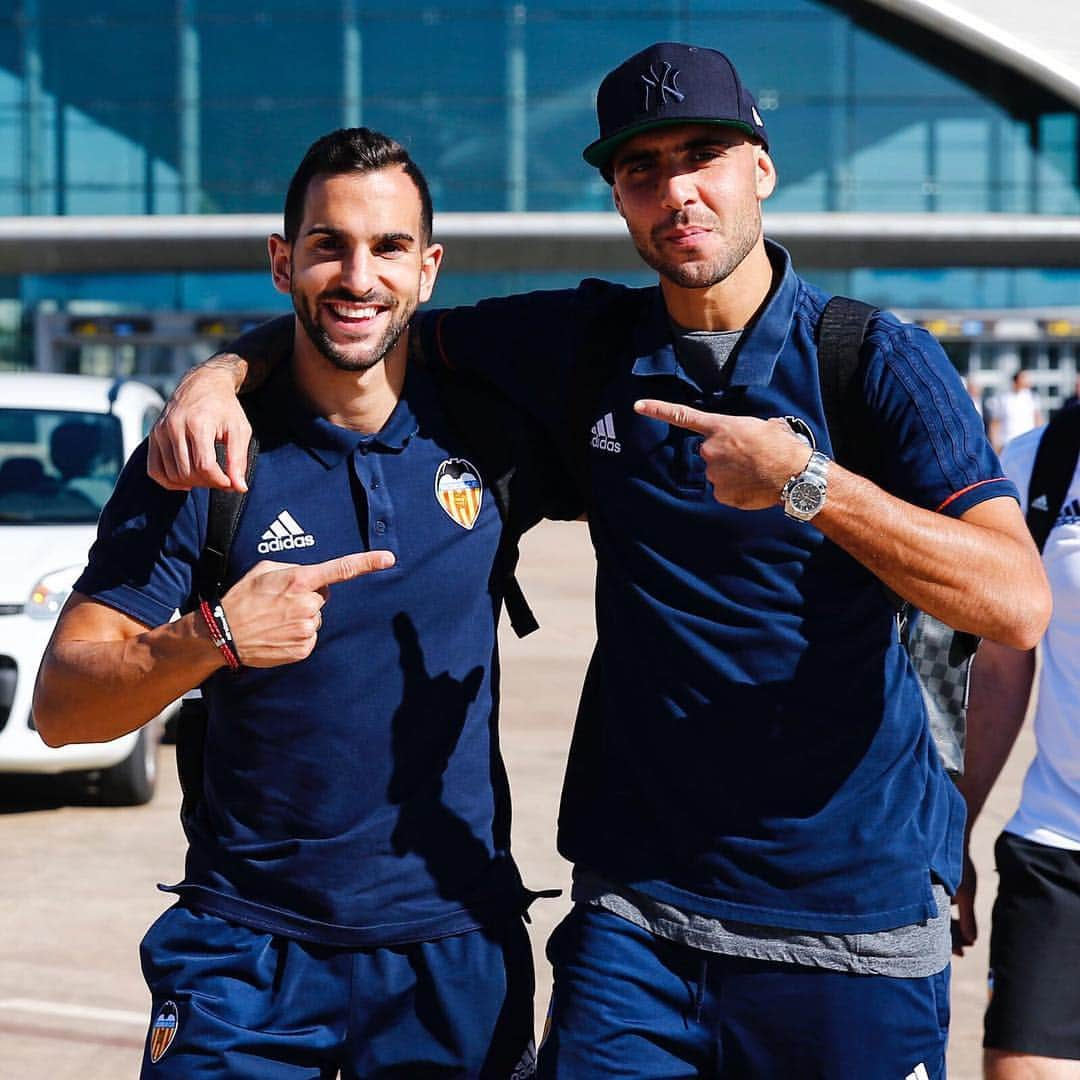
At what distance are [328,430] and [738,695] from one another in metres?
0.86

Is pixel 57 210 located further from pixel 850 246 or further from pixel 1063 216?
pixel 1063 216

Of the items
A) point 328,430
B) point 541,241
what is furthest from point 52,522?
point 541,241

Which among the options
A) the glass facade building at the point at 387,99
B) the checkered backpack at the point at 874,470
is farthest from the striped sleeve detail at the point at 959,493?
the glass facade building at the point at 387,99

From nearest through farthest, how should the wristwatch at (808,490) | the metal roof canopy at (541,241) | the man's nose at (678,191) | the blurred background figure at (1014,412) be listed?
1. the wristwatch at (808,490)
2. the man's nose at (678,191)
3. the blurred background figure at (1014,412)
4. the metal roof canopy at (541,241)

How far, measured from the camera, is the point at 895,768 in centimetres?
281

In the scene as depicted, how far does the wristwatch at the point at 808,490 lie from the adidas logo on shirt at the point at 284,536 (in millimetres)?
869

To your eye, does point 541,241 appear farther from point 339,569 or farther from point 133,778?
point 339,569

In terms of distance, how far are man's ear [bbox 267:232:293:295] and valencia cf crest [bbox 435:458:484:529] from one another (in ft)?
1.42

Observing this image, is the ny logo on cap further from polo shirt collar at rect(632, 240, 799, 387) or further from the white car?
the white car

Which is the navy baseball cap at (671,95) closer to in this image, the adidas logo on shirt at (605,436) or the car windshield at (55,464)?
the adidas logo on shirt at (605,436)

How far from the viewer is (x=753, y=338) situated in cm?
284

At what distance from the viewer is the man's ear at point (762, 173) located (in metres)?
3.00

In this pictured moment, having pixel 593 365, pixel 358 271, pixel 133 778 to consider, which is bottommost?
pixel 133 778

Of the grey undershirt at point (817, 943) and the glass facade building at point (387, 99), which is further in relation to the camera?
the glass facade building at point (387, 99)
